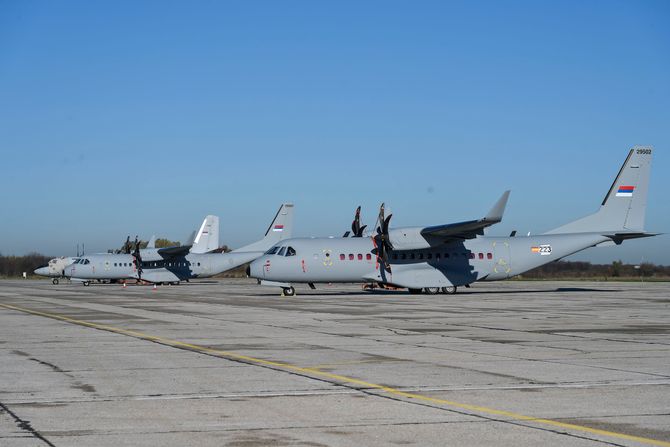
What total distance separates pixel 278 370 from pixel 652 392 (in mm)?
6126

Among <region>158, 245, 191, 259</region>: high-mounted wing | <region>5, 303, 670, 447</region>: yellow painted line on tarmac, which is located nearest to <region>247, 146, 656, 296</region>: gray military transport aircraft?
<region>5, 303, 670, 447</region>: yellow painted line on tarmac

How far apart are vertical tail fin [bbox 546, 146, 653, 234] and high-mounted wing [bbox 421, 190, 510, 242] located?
25.0 feet

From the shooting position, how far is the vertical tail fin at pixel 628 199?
50000 millimetres

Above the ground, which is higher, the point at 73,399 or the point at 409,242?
the point at 409,242

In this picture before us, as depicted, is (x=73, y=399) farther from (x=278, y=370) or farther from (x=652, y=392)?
(x=652, y=392)

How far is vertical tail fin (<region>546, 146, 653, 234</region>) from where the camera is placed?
5000cm

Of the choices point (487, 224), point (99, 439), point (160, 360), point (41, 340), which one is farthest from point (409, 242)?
point (99, 439)

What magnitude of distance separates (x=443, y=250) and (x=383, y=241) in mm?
4069

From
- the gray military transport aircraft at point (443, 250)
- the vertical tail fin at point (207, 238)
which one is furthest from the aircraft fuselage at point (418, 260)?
the vertical tail fin at point (207, 238)

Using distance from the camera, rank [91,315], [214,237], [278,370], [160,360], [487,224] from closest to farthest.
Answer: [278,370]
[160,360]
[91,315]
[487,224]
[214,237]

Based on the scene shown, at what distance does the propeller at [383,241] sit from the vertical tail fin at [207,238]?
4260 centimetres

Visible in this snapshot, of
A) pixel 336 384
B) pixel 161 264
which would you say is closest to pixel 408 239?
pixel 336 384

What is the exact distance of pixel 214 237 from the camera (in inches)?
3524

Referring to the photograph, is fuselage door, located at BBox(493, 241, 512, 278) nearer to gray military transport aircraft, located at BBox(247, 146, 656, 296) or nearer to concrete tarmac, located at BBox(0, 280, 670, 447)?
gray military transport aircraft, located at BBox(247, 146, 656, 296)
